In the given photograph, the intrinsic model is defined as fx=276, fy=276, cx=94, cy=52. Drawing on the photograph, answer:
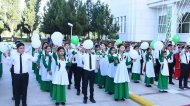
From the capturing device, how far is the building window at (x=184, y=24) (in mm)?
24031

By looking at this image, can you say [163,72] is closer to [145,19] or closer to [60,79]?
[60,79]

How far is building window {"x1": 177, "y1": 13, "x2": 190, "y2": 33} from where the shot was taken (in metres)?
24.0

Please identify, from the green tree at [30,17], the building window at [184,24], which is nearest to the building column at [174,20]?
the building window at [184,24]

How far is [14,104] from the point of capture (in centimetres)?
766

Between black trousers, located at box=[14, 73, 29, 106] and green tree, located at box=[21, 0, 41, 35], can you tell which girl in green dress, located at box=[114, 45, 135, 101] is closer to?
black trousers, located at box=[14, 73, 29, 106]

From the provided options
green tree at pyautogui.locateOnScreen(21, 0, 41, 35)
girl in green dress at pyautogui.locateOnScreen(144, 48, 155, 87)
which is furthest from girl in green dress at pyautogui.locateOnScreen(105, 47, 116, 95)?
green tree at pyautogui.locateOnScreen(21, 0, 41, 35)

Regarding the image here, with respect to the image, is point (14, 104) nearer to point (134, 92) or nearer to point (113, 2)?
point (134, 92)

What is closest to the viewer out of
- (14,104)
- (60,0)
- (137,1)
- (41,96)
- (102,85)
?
(14,104)

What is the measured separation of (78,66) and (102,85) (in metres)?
1.45

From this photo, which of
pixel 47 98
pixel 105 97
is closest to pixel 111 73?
pixel 105 97

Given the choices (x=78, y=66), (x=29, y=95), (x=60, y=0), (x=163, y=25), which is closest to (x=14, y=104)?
(x=29, y=95)

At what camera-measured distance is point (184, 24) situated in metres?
24.6

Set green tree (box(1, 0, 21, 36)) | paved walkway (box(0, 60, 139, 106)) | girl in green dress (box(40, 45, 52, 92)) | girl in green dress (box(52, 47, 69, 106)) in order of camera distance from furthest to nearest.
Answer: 1. green tree (box(1, 0, 21, 36))
2. girl in green dress (box(40, 45, 52, 92))
3. paved walkway (box(0, 60, 139, 106))
4. girl in green dress (box(52, 47, 69, 106))

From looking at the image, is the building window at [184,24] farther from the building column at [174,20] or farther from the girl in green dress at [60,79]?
the girl in green dress at [60,79]
